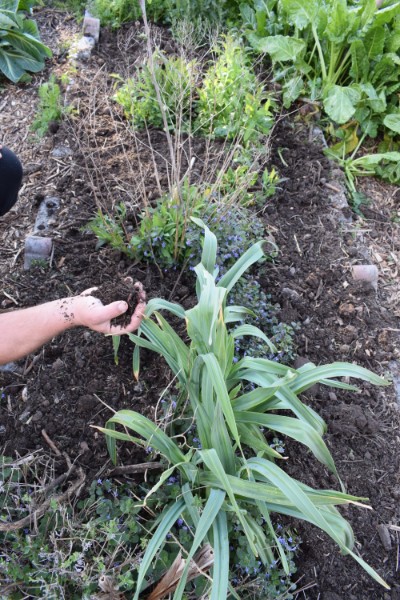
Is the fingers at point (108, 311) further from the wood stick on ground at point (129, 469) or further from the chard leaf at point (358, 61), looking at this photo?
the chard leaf at point (358, 61)

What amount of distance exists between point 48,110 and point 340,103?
1.96 metres

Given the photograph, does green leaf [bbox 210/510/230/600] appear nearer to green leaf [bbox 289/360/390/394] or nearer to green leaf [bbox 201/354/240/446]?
green leaf [bbox 201/354/240/446]

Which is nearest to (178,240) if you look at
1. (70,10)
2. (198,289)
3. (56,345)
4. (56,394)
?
(198,289)

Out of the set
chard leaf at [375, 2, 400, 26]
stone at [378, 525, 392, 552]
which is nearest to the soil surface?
stone at [378, 525, 392, 552]

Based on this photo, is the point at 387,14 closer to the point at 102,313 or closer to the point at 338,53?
the point at 338,53

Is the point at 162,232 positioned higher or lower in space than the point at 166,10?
lower

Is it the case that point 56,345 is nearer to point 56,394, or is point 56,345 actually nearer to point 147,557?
point 56,394

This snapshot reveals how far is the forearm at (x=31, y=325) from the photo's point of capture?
5.46 feet

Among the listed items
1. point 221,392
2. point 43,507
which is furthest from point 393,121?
point 43,507

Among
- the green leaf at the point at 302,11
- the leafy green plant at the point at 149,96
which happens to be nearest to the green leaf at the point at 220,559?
the leafy green plant at the point at 149,96

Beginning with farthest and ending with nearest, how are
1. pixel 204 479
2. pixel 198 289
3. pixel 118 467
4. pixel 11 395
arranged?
pixel 11 395 → pixel 198 289 → pixel 118 467 → pixel 204 479

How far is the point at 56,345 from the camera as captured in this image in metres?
2.23

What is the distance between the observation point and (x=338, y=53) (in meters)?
3.67

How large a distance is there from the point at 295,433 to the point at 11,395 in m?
1.25
